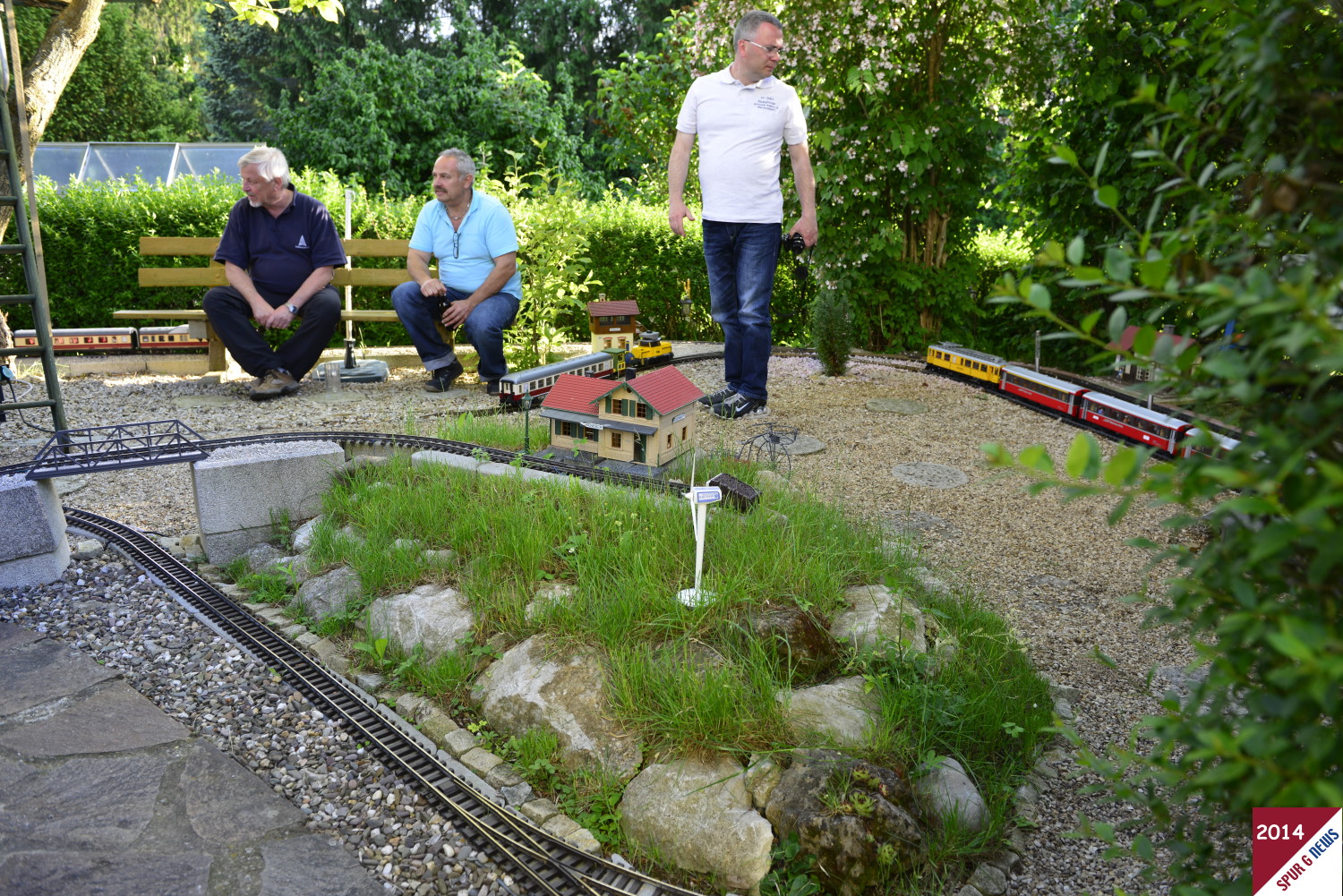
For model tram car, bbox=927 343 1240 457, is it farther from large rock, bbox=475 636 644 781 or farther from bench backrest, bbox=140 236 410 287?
bench backrest, bbox=140 236 410 287

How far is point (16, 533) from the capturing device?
318cm

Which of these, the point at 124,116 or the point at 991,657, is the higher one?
the point at 124,116

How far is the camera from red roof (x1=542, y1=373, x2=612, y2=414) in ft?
12.4

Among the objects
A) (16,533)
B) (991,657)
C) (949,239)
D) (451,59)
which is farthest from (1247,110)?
(451,59)

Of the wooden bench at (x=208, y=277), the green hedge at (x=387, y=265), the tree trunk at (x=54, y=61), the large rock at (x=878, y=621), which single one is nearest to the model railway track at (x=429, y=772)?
the large rock at (x=878, y=621)

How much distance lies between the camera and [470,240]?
5.83m

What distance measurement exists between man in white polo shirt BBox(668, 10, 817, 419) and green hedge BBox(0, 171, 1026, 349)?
2196 mm

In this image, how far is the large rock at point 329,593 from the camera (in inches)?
125

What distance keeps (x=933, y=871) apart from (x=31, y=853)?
1980 millimetres

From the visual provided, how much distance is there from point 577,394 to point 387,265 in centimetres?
501

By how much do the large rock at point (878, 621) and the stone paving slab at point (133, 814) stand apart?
1.46 metres

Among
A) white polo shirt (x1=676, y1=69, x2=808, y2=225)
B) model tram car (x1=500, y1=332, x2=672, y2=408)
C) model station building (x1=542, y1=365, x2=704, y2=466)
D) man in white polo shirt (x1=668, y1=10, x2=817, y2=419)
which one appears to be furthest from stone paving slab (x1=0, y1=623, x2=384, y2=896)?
white polo shirt (x1=676, y1=69, x2=808, y2=225)

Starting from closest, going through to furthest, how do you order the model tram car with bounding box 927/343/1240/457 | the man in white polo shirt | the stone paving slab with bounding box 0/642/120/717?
the stone paving slab with bounding box 0/642/120/717
the model tram car with bounding box 927/343/1240/457
the man in white polo shirt

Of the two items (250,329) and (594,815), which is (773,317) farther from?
(594,815)
